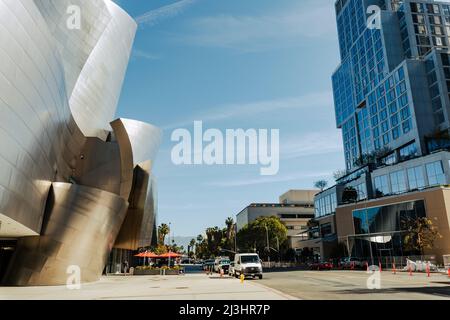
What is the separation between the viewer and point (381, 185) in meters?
65.8


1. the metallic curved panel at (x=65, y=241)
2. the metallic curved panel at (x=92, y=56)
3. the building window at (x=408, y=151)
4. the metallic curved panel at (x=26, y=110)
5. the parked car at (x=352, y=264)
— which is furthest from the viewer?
the building window at (x=408, y=151)

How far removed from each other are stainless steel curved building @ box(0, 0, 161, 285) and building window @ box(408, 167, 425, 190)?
42.7 metres

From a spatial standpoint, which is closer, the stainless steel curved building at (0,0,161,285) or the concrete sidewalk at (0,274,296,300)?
the concrete sidewalk at (0,274,296,300)

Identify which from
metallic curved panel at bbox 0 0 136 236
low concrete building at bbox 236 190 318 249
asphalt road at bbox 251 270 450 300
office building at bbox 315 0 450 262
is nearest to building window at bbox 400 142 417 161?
office building at bbox 315 0 450 262

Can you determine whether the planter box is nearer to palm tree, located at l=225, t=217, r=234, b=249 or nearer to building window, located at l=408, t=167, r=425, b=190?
building window, located at l=408, t=167, r=425, b=190

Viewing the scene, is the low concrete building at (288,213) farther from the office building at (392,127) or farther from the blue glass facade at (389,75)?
the blue glass facade at (389,75)

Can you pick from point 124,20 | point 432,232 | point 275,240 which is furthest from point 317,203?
point 124,20

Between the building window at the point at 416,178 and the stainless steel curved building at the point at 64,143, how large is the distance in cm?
4269

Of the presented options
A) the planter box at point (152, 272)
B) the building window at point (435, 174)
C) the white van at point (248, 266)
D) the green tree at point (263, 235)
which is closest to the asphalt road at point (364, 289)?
the white van at point (248, 266)

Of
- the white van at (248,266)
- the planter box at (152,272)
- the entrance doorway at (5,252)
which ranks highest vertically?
the entrance doorway at (5,252)

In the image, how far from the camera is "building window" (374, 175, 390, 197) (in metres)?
64.2

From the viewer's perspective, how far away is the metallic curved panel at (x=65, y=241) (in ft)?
71.8

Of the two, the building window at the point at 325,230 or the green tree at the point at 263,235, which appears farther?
the green tree at the point at 263,235
